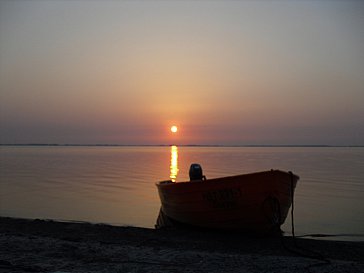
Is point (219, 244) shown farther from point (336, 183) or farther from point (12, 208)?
point (336, 183)

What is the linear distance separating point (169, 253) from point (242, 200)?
10.1 feet

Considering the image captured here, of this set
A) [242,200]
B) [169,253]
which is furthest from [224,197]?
[169,253]

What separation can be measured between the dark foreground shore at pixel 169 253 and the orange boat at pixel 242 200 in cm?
40

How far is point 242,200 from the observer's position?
1068 cm

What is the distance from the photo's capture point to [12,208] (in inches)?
813

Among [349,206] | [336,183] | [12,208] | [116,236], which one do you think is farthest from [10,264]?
[336,183]

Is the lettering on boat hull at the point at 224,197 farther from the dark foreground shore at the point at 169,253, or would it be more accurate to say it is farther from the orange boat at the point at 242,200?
the dark foreground shore at the point at 169,253

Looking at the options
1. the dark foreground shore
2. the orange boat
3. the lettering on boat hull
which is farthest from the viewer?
the lettering on boat hull

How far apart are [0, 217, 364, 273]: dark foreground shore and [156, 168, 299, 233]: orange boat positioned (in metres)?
0.40

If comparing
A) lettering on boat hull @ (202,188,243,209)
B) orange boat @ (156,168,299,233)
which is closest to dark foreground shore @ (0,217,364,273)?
orange boat @ (156,168,299,233)

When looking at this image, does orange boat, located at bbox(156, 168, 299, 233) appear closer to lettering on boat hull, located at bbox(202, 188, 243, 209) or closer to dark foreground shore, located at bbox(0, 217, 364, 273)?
lettering on boat hull, located at bbox(202, 188, 243, 209)

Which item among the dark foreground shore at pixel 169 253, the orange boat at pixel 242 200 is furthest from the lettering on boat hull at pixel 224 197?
the dark foreground shore at pixel 169 253

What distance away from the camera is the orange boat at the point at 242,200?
10527mm

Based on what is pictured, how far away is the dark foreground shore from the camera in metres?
7.05
